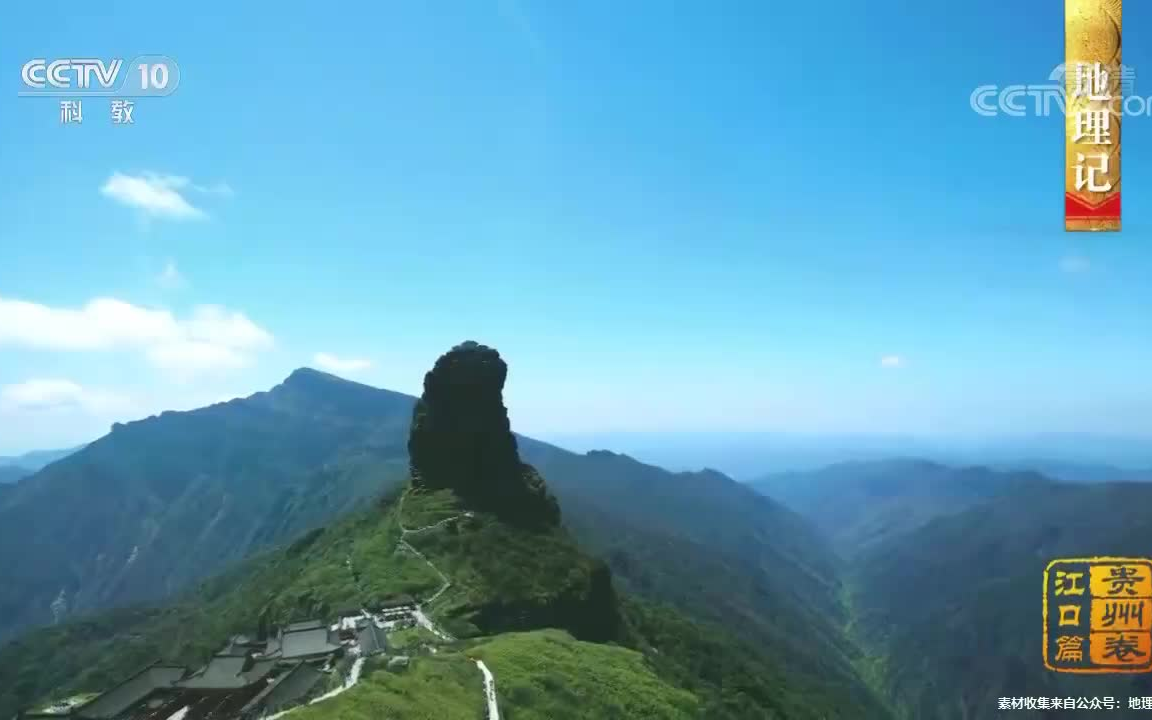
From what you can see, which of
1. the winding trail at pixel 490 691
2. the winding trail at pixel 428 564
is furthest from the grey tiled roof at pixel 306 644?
the winding trail at pixel 490 691

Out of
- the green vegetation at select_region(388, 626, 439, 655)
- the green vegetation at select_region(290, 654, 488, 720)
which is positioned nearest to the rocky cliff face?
the green vegetation at select_region(388, 626, 439, 655)

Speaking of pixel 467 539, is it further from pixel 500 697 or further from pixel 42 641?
pixel 42 641

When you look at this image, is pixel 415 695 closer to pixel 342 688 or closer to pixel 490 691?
pixel 342 688

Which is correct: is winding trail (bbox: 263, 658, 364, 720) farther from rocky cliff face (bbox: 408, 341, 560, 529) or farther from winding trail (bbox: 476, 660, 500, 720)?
rocky cliff face (bbox: 408, 341, 560, 529)

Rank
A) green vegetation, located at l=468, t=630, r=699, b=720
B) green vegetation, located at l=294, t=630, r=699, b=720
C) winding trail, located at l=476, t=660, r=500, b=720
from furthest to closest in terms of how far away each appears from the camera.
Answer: green vegetation, located at l=468, t=630, r=699, b=720, winding trail, located at l=476, t=660, r=500, b=720, green vegetation, located at l=294, t=630, r=699, b=720

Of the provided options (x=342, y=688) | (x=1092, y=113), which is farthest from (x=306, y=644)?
(x=1092, y=113)
